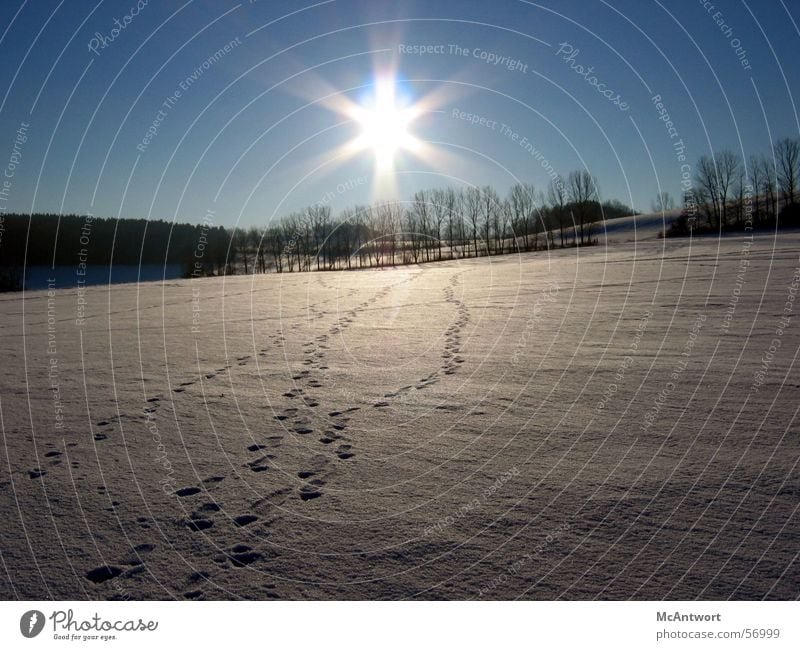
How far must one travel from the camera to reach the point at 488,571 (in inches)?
116

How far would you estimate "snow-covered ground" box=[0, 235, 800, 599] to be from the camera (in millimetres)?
2967

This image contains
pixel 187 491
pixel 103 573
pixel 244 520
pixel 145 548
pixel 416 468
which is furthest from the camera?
pixel 416 468

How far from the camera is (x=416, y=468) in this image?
14.2 ft

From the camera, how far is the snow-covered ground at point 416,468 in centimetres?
297

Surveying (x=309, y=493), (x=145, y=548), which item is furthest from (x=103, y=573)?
(x=309, y=493)

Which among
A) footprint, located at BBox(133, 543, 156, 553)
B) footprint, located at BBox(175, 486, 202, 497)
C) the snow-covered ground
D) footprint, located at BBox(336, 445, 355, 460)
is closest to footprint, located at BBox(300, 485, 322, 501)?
the snow-covered ground

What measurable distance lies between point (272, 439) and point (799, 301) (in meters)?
11.3

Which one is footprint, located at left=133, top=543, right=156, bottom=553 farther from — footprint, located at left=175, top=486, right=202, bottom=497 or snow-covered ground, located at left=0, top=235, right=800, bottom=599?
footprint, located at left=175, top=486, right=202, bottom=497

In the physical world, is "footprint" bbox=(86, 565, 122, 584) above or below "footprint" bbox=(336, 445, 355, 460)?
below

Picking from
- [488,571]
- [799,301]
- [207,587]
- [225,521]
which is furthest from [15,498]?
[799,301]

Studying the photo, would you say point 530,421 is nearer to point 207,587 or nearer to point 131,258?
point 207,587

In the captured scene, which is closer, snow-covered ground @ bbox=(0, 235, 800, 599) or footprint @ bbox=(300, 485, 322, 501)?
snow-covered ground @ bbox=(0, 235, 800, 599)

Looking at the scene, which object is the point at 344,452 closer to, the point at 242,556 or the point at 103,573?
the point at 242,556

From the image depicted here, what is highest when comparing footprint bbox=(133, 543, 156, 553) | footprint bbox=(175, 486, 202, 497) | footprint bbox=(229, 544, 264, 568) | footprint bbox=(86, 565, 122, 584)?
footprint bbox=(175, 486, 202, 497)
